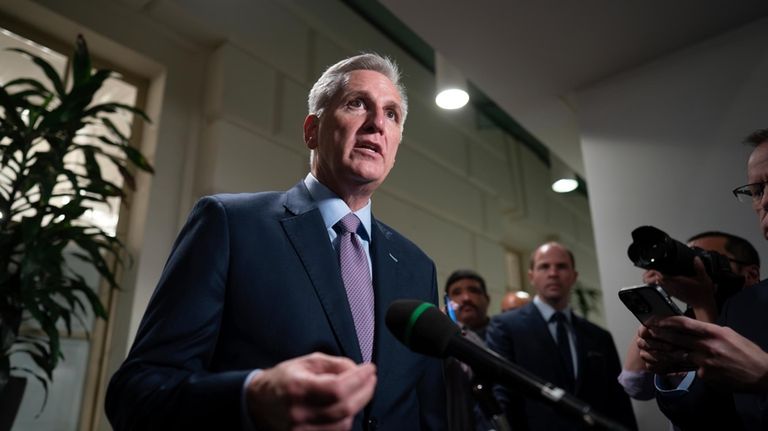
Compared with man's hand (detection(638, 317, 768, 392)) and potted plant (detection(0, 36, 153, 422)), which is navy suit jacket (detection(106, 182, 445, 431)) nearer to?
man's hand (detection(638, 317, 768, 392))

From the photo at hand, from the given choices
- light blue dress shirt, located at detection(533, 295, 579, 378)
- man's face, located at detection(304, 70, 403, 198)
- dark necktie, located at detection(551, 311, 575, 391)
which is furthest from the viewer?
light blue dress shirt, located at detection(533, 295, 579, 378)

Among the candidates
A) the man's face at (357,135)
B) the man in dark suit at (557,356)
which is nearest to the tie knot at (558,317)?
the man in dark suit at (557,356)

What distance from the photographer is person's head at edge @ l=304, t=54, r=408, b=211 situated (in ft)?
3.28

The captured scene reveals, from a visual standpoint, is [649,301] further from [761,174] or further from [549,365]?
[549,365]

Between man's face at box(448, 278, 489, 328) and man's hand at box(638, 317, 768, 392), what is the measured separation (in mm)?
1982

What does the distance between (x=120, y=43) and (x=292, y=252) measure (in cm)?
232

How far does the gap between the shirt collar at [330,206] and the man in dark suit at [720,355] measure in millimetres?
582

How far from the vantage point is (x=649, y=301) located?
847 millimetres

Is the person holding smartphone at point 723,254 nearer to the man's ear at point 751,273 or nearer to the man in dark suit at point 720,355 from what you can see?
the man's ear at point 751,273

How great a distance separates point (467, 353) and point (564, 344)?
184 cm

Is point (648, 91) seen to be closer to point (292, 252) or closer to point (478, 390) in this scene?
point (478, 390)

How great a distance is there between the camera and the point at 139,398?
0.63m

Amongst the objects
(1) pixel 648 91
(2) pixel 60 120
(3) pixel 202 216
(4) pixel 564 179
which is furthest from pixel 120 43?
(4) pixel 564 179

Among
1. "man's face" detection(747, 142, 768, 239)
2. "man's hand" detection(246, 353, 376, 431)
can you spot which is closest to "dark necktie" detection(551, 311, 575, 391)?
"man's face" detection(747, 142, 768, 239)
